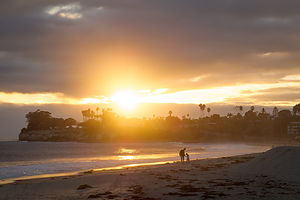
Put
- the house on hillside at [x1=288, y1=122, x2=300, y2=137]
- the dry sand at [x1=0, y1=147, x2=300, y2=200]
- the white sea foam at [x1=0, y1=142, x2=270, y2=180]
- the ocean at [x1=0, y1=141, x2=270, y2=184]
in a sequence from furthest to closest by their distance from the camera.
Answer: the house on hillside at [x1=288, y1=122, x2=300, y2=137] → the white sea foam at [x1=0, y1=142, x2=270, y2=180] → the ocean at [x1=0, y1=141, x2=270, y2=184] → the dry sand at [x1=0, y1=147, x2=300, y2=200]

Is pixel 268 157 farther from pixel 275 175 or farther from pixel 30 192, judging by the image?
pixel 30 192

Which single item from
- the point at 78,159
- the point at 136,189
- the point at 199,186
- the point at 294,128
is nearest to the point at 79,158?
the point at 78,159

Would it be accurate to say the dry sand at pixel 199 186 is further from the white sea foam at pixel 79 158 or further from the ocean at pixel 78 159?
the white sea foam at pixel 79 158

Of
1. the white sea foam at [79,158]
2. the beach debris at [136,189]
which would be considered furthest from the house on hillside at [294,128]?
the beach debris at [136,189]

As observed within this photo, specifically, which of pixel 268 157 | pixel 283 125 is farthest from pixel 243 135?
pixel 268 157

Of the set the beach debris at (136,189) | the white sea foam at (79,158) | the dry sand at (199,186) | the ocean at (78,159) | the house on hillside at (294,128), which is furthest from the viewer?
the house on hillside at (294,128)

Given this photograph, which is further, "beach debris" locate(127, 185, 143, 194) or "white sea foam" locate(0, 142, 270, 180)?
"white sea foam" locate(0, 142, 270, 180)

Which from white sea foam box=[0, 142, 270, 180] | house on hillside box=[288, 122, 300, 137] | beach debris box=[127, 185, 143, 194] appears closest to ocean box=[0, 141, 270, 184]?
white sea foam box=[0, 142, 270, 180]

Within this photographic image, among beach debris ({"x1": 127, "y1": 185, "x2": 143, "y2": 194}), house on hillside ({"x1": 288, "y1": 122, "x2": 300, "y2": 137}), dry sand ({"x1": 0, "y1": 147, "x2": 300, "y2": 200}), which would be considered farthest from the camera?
house on hillside ({"x1": 288, "y1": 122, "x2": 300, "y2": 137})

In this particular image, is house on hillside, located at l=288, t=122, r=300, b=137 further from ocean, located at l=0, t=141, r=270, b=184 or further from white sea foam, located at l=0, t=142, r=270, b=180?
ocean, located at l=0, t=141, r=270, b=184

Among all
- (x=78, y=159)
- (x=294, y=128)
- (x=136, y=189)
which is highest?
(x=136, y=189)

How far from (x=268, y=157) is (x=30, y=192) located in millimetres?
17352

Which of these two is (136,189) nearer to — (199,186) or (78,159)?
(199,186)

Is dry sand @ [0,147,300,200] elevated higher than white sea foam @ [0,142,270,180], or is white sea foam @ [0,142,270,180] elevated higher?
dry sand @ [0,147,300,200]
